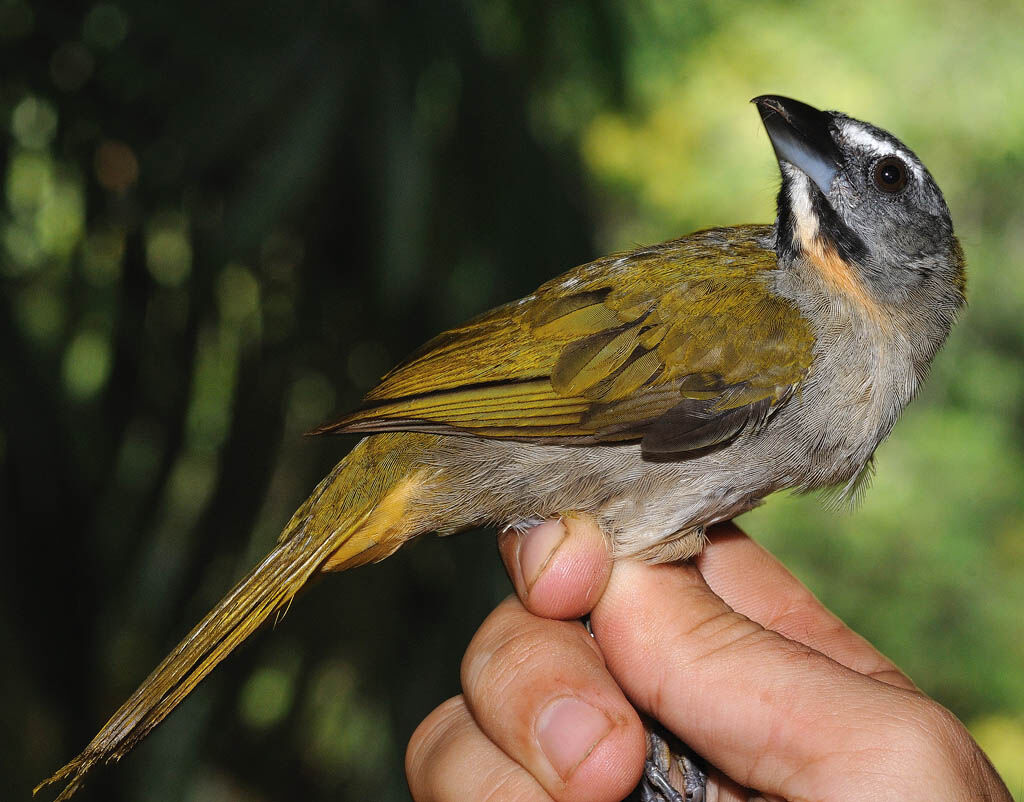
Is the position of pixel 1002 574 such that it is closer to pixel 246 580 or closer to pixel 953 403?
pixel 953 403

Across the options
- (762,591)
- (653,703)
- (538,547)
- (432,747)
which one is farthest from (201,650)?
(762,591)

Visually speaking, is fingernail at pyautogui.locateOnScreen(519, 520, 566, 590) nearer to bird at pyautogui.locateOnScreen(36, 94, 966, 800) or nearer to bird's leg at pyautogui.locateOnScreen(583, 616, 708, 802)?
bird at pyautogui.locateOnScreen(36, 94, 966, 800)

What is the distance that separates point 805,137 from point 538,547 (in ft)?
4.38

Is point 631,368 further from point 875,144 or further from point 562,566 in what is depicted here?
point 875,144

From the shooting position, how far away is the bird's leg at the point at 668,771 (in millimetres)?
2572

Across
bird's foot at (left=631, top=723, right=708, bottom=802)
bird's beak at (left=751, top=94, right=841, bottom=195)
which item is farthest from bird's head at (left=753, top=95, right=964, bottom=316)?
bird's foot at (left=631, top=723, right=708, bottom=802)

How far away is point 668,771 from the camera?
8.62ft

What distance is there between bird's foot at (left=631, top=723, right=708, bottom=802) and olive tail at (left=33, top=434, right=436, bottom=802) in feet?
3.21

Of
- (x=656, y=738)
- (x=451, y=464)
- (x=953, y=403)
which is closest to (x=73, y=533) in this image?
(x=451, y=464)

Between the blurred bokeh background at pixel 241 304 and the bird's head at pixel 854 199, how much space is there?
371mm

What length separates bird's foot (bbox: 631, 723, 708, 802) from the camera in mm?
2572

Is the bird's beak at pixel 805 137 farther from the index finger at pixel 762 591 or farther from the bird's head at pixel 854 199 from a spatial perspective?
the index finger at pixel 762 591

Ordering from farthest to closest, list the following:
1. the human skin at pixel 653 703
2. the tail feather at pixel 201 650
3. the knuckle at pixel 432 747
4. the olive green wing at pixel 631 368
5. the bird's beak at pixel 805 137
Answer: the bird's beak at pixel 805 137 → the knuckle at pixel 432 747 → the olive green wing at pixel 631 368 → the tail feather at pixel 201 650 → the human skin at pixel 653 703

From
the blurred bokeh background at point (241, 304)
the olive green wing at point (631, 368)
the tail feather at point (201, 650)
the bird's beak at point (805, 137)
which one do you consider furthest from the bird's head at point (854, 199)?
the tail feather at point (201, 650)
